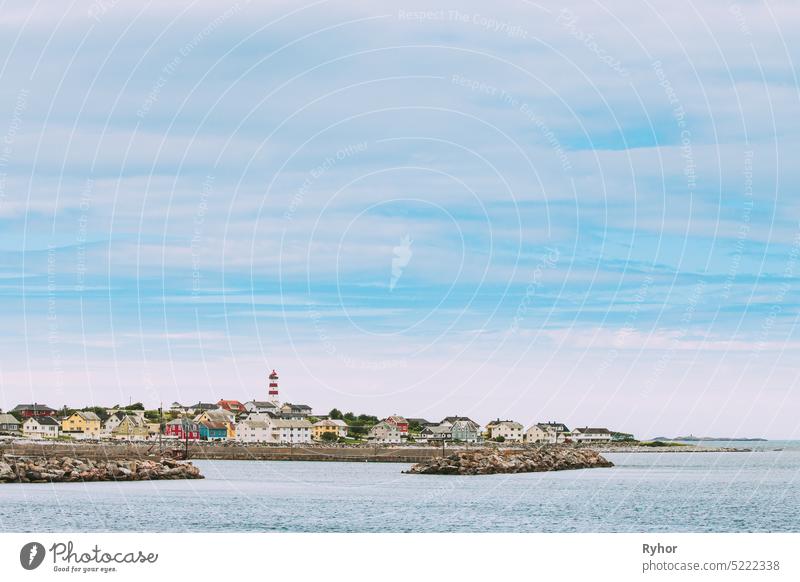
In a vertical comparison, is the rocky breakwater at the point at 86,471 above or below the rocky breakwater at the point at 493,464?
above

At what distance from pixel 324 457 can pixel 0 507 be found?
379 ft

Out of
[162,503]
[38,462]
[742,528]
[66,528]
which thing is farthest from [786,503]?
[38,462]

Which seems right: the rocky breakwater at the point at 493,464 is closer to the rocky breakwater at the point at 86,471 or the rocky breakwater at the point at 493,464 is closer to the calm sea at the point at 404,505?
the calm sea at the point at 404,505

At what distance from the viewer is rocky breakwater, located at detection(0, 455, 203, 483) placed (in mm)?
106750

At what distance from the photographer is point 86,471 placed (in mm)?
111125

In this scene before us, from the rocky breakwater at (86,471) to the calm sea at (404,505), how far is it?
12.5 feet
